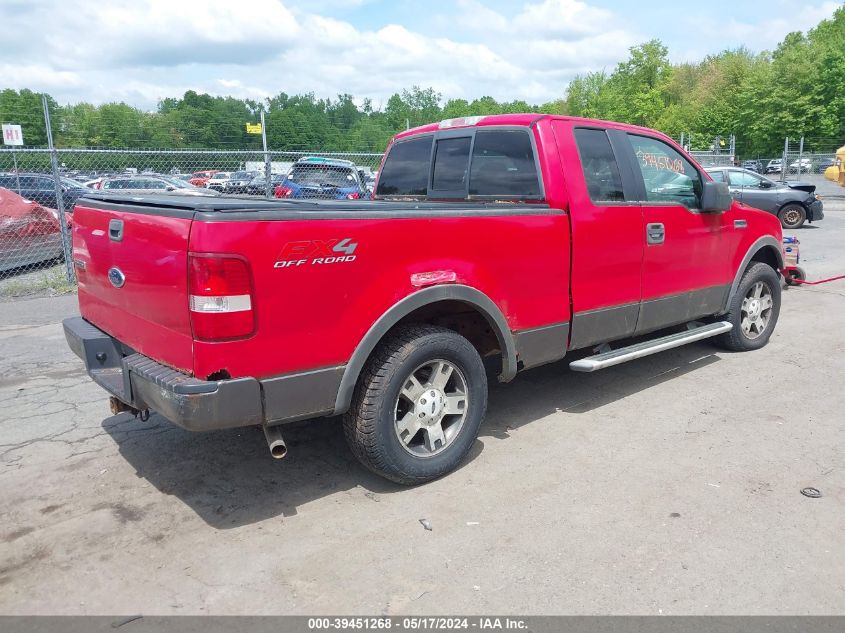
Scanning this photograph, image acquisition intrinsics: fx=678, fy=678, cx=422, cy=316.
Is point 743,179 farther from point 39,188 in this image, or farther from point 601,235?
point 39,188

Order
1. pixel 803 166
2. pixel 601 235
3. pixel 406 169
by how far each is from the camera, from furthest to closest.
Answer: pixel 803 166 < pixel 406 169 < pixel 601 235

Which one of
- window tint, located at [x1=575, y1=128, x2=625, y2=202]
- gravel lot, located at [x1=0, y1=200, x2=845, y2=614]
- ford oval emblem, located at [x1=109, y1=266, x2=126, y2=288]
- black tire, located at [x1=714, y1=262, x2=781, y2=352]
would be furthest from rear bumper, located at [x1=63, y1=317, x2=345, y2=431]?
black tire, located at [x1=714, y1=262, x2=781, y2=352]

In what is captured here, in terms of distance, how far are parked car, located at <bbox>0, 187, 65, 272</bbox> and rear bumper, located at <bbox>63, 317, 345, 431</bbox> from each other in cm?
836

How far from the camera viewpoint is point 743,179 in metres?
17.5

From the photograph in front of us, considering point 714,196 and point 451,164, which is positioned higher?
point 451,164

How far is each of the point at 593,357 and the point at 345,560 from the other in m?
2.35

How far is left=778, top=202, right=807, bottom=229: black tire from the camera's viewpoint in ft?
57.5

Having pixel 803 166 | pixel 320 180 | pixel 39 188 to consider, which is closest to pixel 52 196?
pixel 39 188

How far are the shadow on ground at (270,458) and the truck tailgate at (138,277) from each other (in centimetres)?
87

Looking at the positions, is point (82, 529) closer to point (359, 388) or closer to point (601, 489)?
point (359, 388)

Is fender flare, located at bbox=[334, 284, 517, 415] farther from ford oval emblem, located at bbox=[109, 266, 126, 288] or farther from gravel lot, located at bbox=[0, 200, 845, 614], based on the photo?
ford oval emblem, located at bbox=[109, 266, 126, 288]

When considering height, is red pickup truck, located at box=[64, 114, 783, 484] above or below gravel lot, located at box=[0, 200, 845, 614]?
above

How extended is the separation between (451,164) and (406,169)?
1.85 ft

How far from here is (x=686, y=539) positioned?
3203 mm
